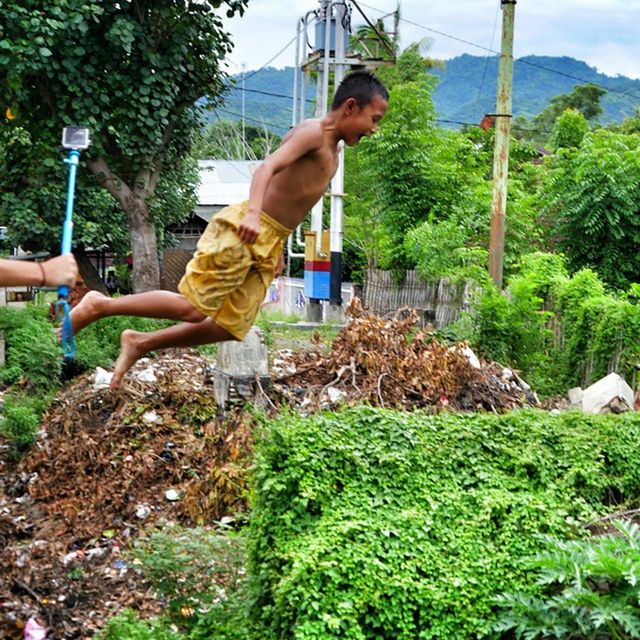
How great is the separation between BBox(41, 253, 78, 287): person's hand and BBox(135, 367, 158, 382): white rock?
5117 millimetres

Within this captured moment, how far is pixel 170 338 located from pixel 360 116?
168 cm

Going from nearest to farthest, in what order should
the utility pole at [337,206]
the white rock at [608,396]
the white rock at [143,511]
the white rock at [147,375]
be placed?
the white rock at [143,511] → the white rock at [608,396] → the white rock at [147,375] → the utility pole at [337,206]

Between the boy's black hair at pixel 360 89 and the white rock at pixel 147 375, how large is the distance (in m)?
4.84

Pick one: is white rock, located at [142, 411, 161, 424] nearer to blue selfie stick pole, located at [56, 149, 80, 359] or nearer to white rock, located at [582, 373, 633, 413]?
white rock, located at [582, 373, 633, 413]

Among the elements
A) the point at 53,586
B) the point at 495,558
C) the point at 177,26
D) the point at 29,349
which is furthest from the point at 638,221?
the point at 495,558

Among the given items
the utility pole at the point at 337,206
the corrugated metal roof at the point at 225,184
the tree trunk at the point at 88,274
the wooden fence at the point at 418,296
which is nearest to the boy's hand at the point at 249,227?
the wooden fence at the point at 418,296

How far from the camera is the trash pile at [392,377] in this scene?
8.69 meters

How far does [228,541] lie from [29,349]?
5.92 metres

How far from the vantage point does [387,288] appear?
699 inches

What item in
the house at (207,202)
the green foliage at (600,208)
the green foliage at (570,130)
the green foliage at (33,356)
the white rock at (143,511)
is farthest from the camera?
the house at (207,202)

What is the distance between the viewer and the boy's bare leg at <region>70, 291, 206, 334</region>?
18.0 ft

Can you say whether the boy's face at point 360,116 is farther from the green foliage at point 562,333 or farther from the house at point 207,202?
the house at point 207,202

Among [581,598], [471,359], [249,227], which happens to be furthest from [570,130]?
[581,598]

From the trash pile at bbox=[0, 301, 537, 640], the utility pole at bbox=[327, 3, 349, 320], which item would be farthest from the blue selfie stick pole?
the utility pole at bbox=[327, 3, 349, 320]
